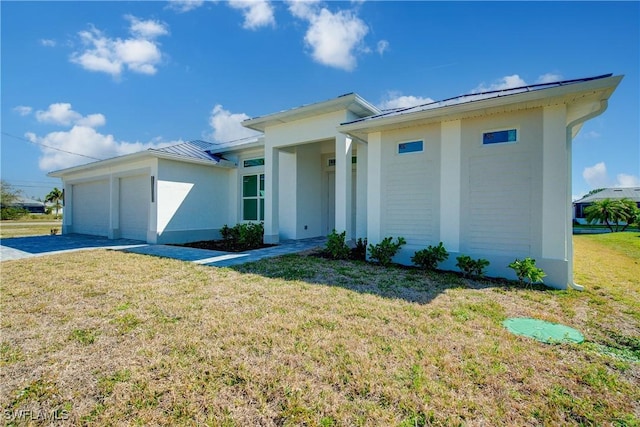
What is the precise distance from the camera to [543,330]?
11.6 feet

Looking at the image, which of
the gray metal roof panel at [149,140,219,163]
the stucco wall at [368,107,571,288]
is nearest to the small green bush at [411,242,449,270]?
the stucco wall at [368,107,571,288]

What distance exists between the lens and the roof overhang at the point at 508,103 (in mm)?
4906

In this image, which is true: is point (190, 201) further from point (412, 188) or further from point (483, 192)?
point (483, 192)

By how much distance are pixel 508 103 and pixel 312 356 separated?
232 inches

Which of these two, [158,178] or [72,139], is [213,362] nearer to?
[158,178]

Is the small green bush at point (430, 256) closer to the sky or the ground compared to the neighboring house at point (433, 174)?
closer to the ground

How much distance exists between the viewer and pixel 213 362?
2.68 metres

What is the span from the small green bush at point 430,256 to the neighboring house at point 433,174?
304 millimetres

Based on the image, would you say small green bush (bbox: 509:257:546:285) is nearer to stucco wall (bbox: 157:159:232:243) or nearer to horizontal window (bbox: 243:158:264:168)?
horizontal window (bbox: 243:158:264:168)

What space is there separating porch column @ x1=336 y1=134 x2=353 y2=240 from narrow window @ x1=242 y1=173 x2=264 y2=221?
493 centimetres

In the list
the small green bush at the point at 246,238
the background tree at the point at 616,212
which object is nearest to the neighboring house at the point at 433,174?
the small green bush at the point at 246,238

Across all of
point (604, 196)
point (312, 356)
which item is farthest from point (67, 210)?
point (604, 196)

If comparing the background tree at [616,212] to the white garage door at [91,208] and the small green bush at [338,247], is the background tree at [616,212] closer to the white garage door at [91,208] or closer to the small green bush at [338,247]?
the small green bush at [338,247]

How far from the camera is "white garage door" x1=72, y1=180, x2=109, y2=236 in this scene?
46.4 feet
